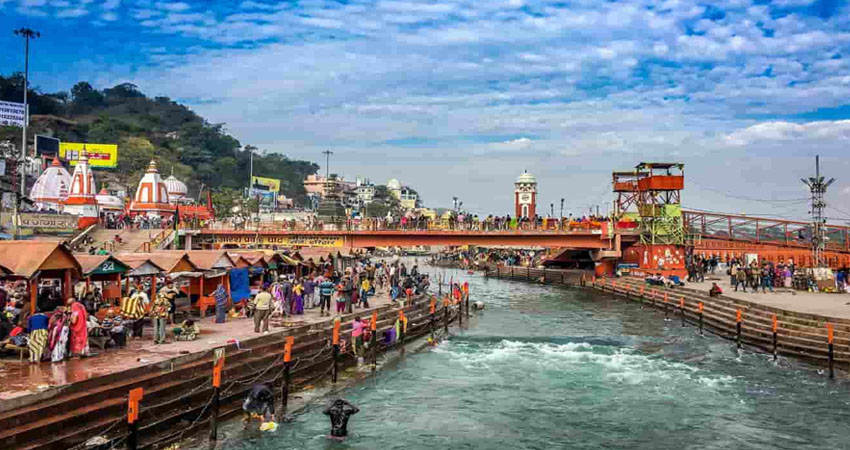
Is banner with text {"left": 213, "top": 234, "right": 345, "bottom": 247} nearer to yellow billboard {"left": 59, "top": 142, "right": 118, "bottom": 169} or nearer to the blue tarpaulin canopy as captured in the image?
the blue tarpaulin canopy

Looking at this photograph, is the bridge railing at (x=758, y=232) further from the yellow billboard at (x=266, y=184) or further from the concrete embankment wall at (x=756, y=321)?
the yellow billboard at (x=266, y=184)

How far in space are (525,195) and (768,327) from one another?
403 feet

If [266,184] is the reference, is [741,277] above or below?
below

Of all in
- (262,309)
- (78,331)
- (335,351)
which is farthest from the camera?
(335,351)

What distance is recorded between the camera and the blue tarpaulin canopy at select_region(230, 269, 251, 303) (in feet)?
86.9

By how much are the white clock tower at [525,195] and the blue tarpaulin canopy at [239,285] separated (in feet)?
407

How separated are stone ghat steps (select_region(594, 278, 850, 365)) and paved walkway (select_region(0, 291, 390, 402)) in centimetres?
1882

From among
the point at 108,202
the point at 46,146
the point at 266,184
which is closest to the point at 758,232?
the point at 108,202

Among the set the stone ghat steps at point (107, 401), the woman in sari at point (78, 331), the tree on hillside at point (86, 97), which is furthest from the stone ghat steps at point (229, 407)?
the tree on hillside at point (86, 97)

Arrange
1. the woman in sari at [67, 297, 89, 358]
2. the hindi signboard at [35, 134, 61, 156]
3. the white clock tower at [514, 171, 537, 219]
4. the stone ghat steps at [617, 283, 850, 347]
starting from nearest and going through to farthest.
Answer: the woman in sari at [67, 297, 89, 358] < the stone ghat steps at [617, 283, 850, 347] < the hindi signboard at [35, 134, 61, 156] < the white clock tower at [514, 171, 537, 219]

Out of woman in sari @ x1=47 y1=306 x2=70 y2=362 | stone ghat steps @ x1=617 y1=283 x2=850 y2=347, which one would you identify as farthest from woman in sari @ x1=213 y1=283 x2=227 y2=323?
stone ghat steps @ x1=617 y1=283 x2=850 y2=347

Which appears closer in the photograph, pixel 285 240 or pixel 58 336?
pixel 58 336

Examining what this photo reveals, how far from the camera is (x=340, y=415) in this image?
1523 cm

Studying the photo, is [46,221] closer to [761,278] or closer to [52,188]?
[52,188]
